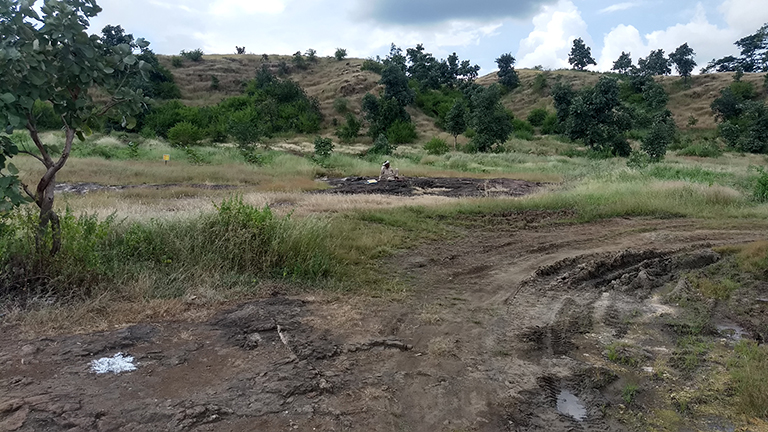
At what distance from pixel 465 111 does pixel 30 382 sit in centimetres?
4146

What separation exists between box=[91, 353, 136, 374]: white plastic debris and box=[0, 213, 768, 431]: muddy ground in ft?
0.23

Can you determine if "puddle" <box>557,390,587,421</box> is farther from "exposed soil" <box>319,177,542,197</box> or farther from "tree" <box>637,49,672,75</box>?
"tree" <box>637,49,672,75</box>

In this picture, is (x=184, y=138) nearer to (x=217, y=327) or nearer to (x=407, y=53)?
(x=217, y=327)

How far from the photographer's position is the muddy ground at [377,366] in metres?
3.05

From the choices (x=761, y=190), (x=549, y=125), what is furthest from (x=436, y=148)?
(x=761, y=190)

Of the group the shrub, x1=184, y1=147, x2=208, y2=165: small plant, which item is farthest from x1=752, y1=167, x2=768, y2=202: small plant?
the shrub

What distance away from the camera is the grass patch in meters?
3.39

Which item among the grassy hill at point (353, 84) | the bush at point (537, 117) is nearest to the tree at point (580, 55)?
the grassy hill at point (353, 84)

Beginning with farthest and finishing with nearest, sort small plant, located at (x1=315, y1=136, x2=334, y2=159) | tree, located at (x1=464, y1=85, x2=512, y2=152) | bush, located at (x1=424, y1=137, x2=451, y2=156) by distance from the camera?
tree, located at (x1=464, y1=85, x2=512, y2=152)
bush, located at (x1=424, y1=137, x2=451, y2=156)
small plant, located at (x1=315, y1=136, x2=334, y2=159)

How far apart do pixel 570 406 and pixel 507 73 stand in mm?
75000

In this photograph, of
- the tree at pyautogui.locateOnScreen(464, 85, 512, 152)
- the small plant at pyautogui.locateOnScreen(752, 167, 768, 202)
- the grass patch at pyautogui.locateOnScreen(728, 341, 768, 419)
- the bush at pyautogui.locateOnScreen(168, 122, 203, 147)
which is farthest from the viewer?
the tree at pyautogui.locateOnScreen(464, 85, 512, 152)

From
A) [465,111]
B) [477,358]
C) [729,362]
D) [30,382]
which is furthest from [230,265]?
[465,111]

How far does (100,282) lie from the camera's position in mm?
4711

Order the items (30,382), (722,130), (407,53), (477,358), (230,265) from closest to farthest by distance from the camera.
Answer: (30,382)
(477,358)
(230,265)
(722,130)
(407,53)
